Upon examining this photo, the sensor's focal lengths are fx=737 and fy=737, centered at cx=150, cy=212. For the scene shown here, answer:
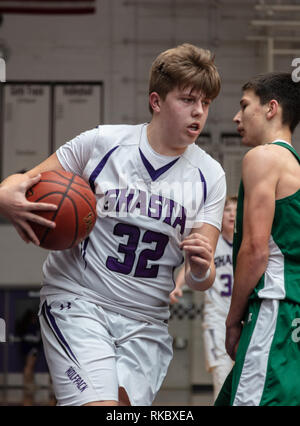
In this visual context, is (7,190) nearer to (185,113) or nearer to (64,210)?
(64,210)

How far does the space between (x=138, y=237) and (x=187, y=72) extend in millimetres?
764

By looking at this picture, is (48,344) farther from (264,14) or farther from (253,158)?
(264,14)

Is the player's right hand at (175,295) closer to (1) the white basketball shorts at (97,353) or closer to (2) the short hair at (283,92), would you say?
Answer: (1) the white basketball shorts at (97,353)

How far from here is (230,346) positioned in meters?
3.38

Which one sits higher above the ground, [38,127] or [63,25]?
[63,25]

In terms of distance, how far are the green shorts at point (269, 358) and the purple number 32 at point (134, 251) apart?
495 millimetres

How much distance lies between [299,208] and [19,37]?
272 inches

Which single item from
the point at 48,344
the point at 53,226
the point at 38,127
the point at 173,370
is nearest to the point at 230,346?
the point at 48,344

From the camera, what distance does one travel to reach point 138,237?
3256 millimetres

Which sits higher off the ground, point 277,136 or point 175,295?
point 277,136

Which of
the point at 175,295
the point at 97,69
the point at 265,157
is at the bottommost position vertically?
the point at 175,295

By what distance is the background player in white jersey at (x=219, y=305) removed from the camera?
5.89 meters

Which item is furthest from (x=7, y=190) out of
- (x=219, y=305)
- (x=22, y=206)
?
(x=219, y=305)

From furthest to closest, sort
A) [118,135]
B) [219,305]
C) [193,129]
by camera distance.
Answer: [219,305]
[118,135]
[193,129]
